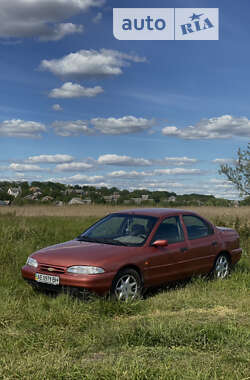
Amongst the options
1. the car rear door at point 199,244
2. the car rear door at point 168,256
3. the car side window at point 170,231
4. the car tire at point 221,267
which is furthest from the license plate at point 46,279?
the car tire at point 221,267

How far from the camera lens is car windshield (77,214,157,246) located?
838 centimetres

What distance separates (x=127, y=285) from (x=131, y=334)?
221 centimetres

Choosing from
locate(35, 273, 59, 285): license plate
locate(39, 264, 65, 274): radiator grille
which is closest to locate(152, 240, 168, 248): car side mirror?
locate(39, 264, 65, 274): radiator grille

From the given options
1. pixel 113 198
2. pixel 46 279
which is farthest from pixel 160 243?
pixel 113 198

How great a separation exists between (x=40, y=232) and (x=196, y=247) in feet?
25.6

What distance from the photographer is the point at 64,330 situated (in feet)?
19.4

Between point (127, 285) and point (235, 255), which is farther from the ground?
point (235, 255)

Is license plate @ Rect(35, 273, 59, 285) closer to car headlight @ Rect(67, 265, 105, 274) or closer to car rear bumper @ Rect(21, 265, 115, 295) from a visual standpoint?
car rear bumper @ Rect(21, 265, 115, 295)

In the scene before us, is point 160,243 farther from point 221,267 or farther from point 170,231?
point 221,267

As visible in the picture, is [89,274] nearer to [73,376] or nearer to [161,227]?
[161,227]

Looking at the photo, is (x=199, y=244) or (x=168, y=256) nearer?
(x=168, y=256)

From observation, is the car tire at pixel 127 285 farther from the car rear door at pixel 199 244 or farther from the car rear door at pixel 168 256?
the car rear door at pixel 199 244

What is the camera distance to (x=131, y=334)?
545 centimetres

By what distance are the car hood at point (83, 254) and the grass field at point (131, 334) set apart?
0.62 meters
